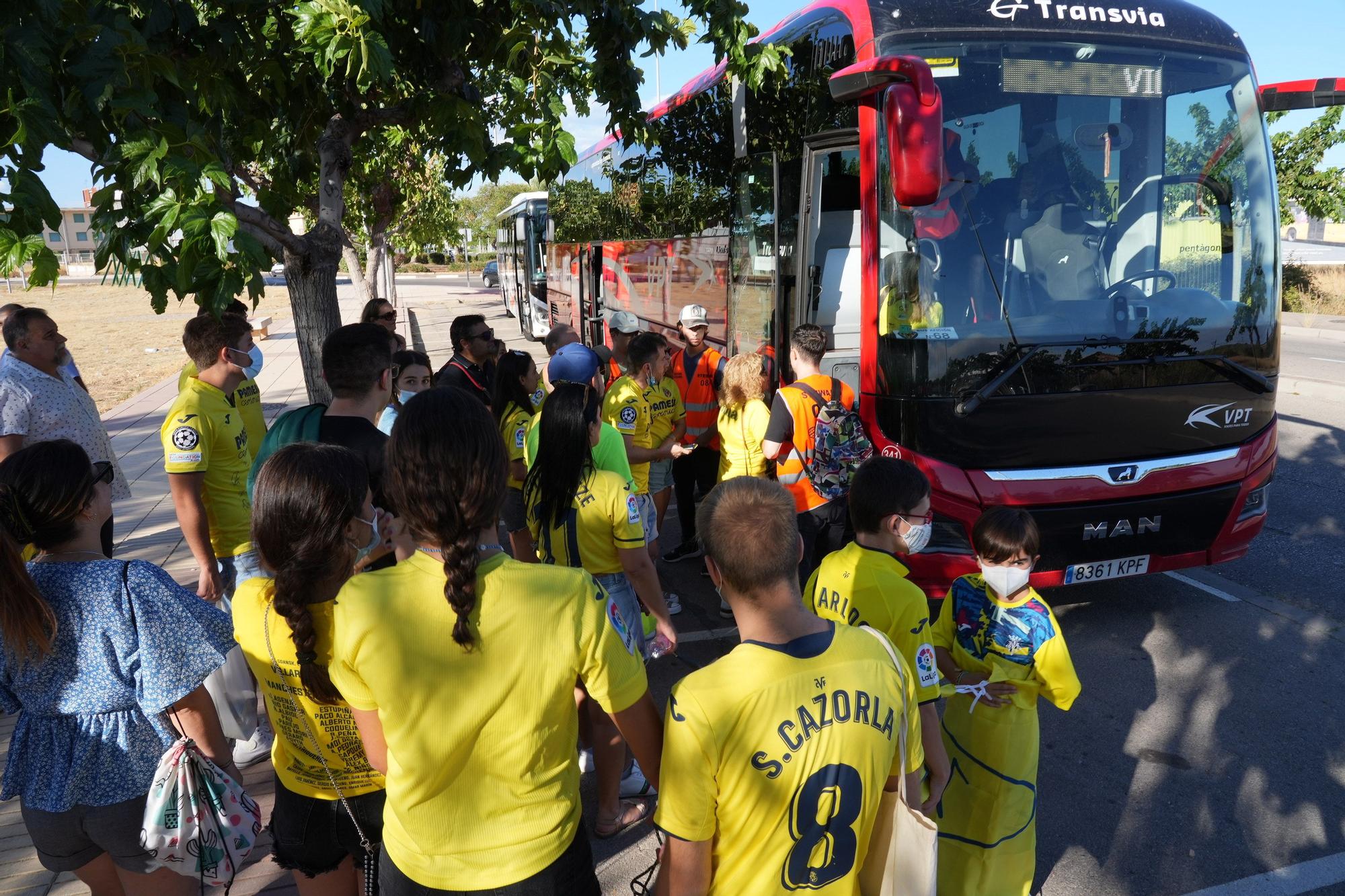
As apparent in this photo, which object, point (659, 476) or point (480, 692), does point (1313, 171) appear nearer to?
point (659, 476)

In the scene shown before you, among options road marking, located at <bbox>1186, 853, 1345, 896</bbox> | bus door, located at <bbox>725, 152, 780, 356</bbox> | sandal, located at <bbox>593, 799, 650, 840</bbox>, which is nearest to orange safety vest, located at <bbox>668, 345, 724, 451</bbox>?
bus door, located at <bbox>725, 152, 780, 356</bbox>

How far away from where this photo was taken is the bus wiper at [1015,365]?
4.71m

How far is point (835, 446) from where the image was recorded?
475 centimetres

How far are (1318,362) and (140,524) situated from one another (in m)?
17.9

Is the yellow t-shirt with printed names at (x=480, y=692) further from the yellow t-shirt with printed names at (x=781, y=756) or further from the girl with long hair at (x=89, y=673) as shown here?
the girl with long hair at (x=89, y=673)

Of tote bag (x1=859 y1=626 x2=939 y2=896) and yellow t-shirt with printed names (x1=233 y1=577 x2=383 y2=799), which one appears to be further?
yellow t-shirt with printed names (x1=233 y1=577 x2=383 y2=799)

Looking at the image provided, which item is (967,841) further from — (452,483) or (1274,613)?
(1274,613)

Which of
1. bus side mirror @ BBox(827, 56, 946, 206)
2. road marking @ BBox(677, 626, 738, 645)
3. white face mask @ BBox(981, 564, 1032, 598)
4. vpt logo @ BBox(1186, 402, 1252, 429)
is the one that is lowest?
road marking @ BBox(677, 626, 738, 645)

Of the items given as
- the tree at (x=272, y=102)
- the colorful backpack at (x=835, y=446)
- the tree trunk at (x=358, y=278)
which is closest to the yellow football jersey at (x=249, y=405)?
the tree at (x=272, y=102)

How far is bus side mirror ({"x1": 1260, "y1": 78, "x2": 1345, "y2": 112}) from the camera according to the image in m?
5.50

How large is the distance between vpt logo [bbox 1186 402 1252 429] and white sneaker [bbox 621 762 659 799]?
3589 millimetres

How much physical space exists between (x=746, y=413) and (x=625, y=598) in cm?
210

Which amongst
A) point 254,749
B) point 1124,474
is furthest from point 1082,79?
point 254,749

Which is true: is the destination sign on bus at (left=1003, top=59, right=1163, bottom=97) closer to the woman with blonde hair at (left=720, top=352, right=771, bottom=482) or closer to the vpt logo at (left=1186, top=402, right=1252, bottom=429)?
the vpt logo at (left=1186, top=402, right=1252, bottom=429)
